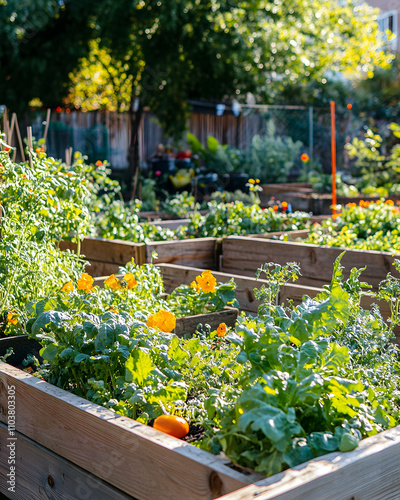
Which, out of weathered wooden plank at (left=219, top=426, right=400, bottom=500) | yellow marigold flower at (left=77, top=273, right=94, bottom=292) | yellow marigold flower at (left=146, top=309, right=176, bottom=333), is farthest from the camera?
yellow marigold flower at (left=77, top=273, right=94, bottom=292)

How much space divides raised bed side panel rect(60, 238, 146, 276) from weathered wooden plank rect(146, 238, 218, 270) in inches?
3.4

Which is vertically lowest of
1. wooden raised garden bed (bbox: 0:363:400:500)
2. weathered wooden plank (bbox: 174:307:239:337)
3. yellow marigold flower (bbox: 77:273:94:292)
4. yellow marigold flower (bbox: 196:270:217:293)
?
wooden raised garden bed (bbox: 0:363:400:500)

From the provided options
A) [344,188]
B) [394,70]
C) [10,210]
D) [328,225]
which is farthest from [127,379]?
[394,70]

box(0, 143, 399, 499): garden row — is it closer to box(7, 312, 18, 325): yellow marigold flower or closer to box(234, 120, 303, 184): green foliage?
box(7, 312, 18, 325): yellow marigold flower

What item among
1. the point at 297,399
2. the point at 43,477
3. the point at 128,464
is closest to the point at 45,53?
the point at 43,477

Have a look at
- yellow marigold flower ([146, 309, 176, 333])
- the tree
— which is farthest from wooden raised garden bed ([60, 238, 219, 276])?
the tree

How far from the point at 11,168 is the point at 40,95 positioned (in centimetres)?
1163

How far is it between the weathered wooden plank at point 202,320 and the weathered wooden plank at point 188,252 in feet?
5.17

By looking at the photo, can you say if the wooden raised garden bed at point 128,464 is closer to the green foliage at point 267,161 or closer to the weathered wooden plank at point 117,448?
the weathered wooden plank at point 117,448

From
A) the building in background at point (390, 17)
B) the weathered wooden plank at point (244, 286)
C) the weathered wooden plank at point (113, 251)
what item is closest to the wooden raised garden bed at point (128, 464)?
the weathered wooden plank at point (244, 286)

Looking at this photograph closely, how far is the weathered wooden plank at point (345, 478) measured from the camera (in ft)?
4.40

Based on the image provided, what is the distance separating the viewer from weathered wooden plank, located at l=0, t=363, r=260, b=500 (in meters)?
1.53

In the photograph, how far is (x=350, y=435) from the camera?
1526 millimetres

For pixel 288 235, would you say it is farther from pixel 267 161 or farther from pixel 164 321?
pixel 267 161
